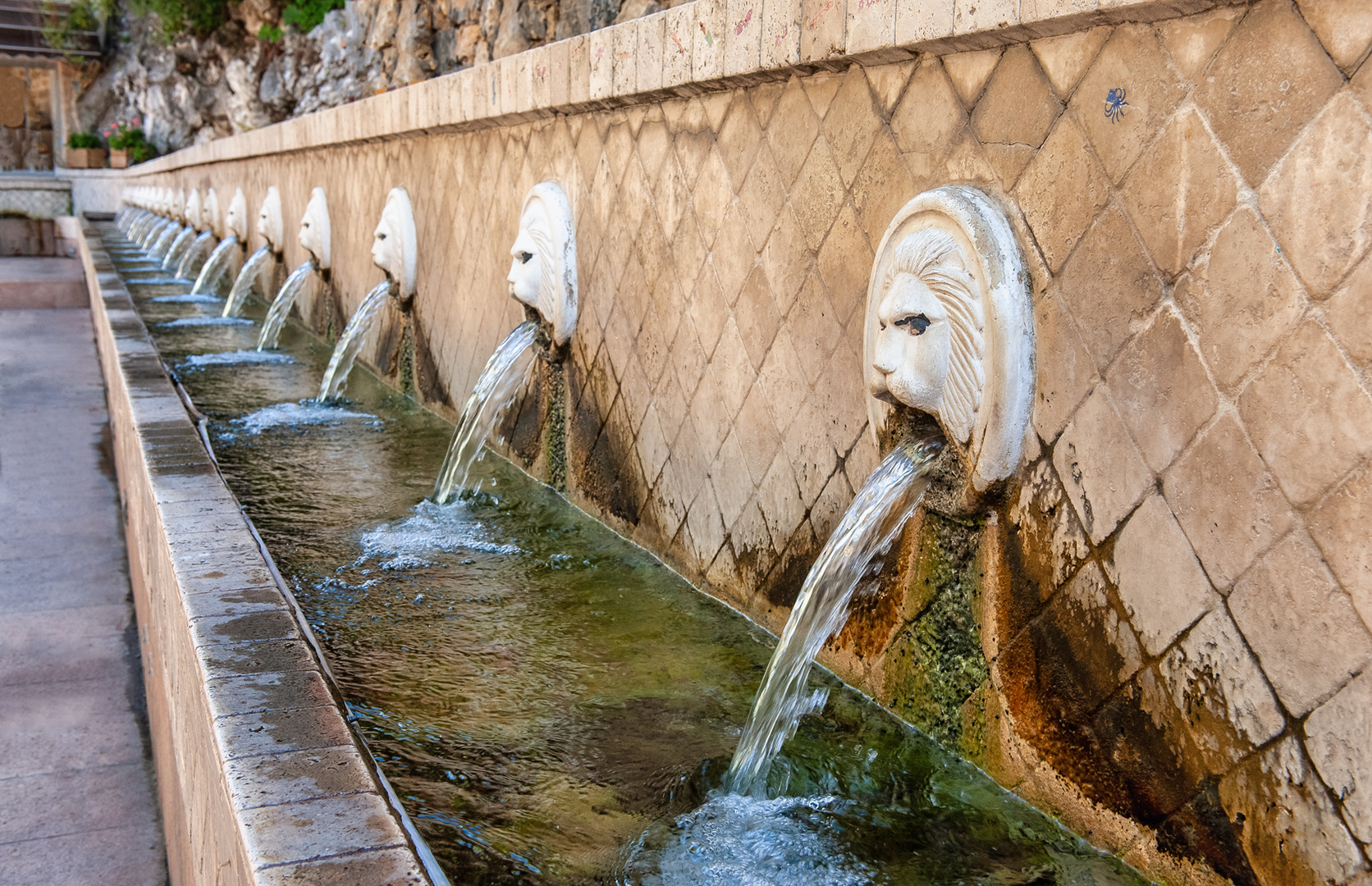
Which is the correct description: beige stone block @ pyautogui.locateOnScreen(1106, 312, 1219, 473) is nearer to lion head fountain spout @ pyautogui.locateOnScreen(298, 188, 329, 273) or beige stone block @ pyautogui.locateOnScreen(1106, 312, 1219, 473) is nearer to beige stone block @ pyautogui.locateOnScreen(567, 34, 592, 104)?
beige stone block @ pyautogui.locateOnScreen(567, 34, 592, 104)

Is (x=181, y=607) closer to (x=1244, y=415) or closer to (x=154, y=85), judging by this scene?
(x=1244, y=415)

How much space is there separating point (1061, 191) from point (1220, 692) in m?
0.83

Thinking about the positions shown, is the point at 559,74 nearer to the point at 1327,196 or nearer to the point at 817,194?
the point at 817,194

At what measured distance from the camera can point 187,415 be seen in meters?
3.56

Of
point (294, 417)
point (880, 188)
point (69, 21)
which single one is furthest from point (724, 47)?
point (69, 21)

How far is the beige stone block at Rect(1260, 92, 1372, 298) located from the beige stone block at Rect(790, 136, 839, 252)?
3.37 ft

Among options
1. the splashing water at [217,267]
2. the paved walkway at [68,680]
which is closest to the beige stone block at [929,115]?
the paved walkway at [68,680]

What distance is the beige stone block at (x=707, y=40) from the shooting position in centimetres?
257

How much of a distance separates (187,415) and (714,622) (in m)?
2.05

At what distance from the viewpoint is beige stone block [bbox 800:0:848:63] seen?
7.08 feet

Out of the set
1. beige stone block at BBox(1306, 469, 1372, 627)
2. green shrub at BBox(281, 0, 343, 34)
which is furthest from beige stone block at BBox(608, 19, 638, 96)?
green shrub at BBox(281, 0, 343, 34)

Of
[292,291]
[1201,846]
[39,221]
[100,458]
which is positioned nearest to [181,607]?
[1201,846]

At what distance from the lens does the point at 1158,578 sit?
5.37 ft

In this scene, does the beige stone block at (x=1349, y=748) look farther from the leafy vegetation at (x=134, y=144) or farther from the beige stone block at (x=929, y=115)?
the leafy vegetation at (x=134, y=144)
